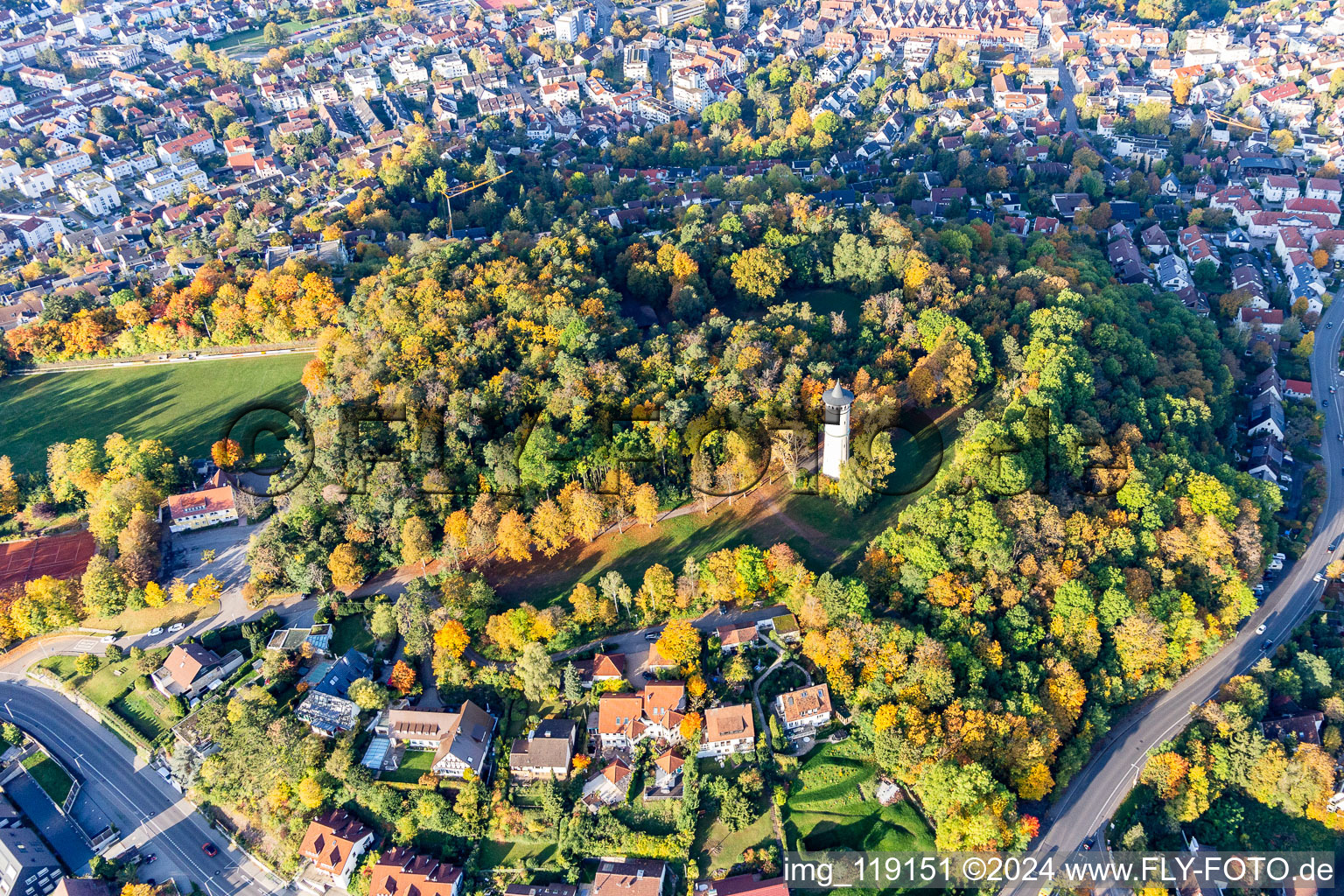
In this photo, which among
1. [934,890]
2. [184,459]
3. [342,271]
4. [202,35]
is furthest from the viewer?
[202,35]

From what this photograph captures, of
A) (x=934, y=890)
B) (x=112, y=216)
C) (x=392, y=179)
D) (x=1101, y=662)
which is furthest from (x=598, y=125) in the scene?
(x=934, y=890)

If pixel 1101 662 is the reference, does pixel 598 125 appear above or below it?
above

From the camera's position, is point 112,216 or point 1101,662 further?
point 112,216

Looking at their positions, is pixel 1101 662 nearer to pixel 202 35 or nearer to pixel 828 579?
pixel 828 579

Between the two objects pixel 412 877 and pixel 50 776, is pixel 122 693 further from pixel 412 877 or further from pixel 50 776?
pixel 412 877

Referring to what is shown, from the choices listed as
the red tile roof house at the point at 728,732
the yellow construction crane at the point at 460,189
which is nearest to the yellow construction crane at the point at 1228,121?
the yellow construction crane at the point at 460,189

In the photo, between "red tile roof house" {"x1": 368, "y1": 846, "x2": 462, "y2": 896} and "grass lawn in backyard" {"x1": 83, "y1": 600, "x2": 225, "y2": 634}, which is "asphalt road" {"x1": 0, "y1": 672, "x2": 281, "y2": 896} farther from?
"red tile roof house" {"x1": 368, "y1": 846, "x2": 462, "y2": 896}

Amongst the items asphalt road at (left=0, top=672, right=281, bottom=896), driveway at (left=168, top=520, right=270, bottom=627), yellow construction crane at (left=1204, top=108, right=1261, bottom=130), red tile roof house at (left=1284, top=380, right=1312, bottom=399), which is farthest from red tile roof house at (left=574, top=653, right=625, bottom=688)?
yellow construction crane at (left=1204, top=108, right=1261, bottom=130)
